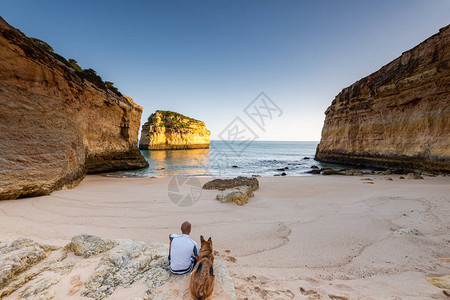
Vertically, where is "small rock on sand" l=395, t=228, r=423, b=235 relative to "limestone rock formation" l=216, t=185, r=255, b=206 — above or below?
above

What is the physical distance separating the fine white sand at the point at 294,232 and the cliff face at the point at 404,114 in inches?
406

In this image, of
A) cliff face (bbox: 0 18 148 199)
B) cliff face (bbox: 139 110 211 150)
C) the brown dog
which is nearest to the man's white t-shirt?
the brown dog

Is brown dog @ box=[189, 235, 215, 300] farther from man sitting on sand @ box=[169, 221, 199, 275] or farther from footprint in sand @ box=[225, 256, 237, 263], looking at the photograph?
footprint in sand @ box=[225, 256, 237, 263]

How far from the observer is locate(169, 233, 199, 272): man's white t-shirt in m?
2.38

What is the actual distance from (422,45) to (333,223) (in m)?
19.6

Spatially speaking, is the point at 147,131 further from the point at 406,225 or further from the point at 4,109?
the point at 406,225

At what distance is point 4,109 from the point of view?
576 centimetres

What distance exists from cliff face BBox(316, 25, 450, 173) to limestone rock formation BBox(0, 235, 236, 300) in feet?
63.1

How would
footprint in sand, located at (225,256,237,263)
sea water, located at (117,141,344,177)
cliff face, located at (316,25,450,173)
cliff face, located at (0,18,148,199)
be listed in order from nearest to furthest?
footprint in sand, located at (225,256,237,263) < cliff face, located at (0,18,148,199) < cliff face, located at (316,25,450,173) < sea water, located at (117,141,344,177)

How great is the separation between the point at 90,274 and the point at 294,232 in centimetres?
389

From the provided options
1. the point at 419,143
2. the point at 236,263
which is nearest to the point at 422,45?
the point at 419,143

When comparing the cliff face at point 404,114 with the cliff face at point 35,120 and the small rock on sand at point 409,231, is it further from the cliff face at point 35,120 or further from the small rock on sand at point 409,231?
the cliff face at point 35,120

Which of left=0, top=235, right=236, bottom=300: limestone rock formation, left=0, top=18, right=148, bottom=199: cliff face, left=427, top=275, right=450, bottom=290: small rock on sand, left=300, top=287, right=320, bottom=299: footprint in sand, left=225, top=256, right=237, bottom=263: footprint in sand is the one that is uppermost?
left=0, top=18, right=148, bottom=199: cliff face

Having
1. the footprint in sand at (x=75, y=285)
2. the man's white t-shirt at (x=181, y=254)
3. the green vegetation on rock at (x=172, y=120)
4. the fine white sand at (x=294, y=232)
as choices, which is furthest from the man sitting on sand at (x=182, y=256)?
the green vegetation on rock at (x=172, y=120)
